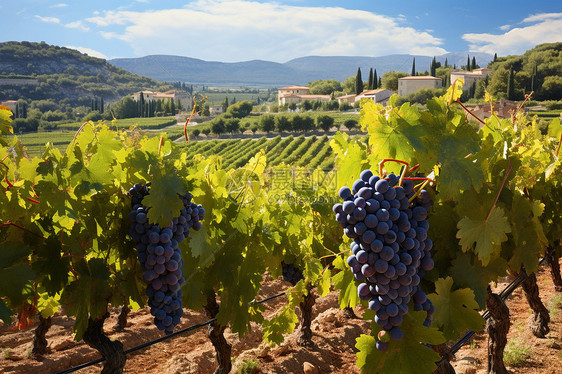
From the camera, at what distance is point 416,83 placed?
3775 inches

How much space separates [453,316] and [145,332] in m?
5.84

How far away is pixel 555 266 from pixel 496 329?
416 cm

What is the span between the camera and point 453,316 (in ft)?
8.63

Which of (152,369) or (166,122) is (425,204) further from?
(166,122)

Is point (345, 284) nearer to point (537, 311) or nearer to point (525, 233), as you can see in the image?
point (525, 233)

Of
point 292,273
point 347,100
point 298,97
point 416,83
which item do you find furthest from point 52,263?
point 298,97

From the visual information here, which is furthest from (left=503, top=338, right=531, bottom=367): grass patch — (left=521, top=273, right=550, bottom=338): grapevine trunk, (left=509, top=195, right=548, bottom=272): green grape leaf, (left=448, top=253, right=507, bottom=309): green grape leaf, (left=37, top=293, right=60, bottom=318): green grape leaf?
(left=37, top=293, right=60, bottom=318): green grape leaf

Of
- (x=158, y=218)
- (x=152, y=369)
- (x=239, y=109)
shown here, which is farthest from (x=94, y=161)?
(x=239, y=109)

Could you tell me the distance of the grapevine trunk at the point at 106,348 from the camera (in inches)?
131

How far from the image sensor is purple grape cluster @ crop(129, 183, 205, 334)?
287 centimetres

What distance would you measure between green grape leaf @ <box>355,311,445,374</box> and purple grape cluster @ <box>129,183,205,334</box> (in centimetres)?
136

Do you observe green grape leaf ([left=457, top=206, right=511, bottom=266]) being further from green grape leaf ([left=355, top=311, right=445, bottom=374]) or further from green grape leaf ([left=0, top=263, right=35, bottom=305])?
green grape leaf ([left=0, top=263, right=35, bottom=305])

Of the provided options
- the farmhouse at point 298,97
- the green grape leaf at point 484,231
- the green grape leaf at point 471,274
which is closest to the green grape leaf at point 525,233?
the green grape leaf at point 471,274

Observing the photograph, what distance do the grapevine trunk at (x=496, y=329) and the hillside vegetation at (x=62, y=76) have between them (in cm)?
12763
